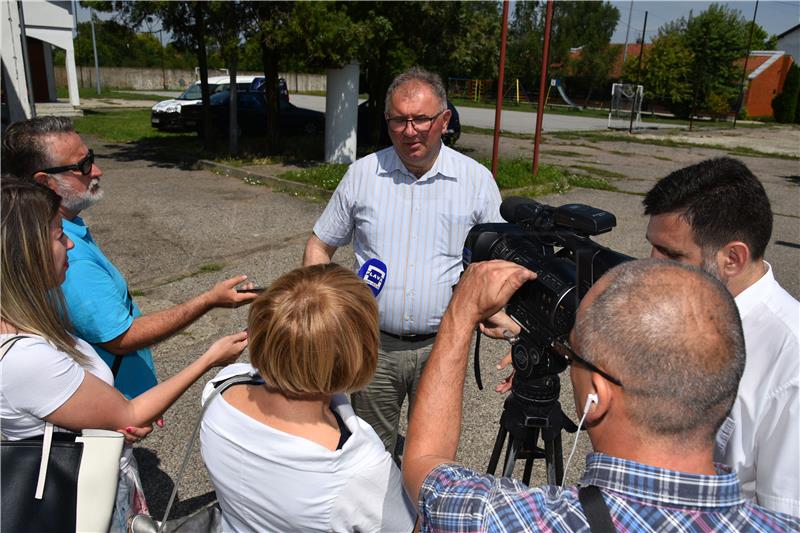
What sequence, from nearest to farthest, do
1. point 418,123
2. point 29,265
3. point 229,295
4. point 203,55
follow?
point 29,265 → point 229,295 → point 418,123 → point 203,55

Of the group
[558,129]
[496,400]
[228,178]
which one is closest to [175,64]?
[558,129]

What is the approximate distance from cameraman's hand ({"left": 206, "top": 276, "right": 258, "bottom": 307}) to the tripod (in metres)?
1.00

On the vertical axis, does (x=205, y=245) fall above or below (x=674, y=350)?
below

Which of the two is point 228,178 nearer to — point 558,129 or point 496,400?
point 496,400

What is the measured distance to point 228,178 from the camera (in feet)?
37.9

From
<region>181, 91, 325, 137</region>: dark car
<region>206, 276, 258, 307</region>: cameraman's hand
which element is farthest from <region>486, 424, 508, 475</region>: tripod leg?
<region>181, 91, 325, 137</region>: dark car

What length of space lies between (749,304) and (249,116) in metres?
16.6

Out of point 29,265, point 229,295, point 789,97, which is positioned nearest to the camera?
point 29,265

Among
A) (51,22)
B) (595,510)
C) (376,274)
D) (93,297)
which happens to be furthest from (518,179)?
(51,22)

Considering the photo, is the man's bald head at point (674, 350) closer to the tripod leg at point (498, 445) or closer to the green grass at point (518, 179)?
the tripod leg at point (498, 445)

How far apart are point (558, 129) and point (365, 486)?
2651 centimetres

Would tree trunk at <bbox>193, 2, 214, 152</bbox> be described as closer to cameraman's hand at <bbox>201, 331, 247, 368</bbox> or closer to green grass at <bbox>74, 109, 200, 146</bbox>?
green grass at <bbox>74, 109, 200, 146</bbox>

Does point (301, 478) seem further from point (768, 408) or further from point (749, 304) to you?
point (749, 304)

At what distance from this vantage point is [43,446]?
1.56m
